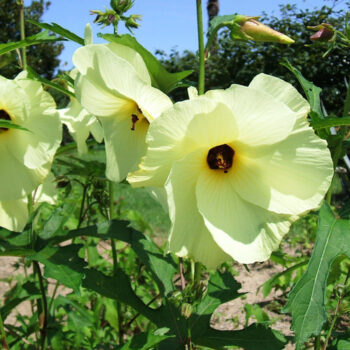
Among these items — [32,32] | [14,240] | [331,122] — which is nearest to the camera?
[331,122]

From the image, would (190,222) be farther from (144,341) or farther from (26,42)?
(26,42)

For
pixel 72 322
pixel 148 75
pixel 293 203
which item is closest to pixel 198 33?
pixel 148 75

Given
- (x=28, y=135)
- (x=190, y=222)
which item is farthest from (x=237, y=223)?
(x=28, y=135)

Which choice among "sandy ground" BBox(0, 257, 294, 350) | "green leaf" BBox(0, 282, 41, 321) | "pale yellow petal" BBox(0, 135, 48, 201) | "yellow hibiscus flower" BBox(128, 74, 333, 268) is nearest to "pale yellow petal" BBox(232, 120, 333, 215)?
"yellow hibiscus flower" BBox(128, 74, 333, 268)

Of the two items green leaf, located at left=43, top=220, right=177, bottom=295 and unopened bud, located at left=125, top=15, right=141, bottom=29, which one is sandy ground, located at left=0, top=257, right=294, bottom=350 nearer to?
green leaf, located at left=43, top=220, right=177, bottom=295

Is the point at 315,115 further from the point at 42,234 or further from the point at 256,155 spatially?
the point at 42,234

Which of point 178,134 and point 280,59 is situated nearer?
point 178,134

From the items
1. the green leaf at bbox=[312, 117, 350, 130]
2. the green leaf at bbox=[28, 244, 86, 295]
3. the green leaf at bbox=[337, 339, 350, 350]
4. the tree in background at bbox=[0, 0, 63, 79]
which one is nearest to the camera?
the green leaf at bbox=[312, 117, 350, 130]
